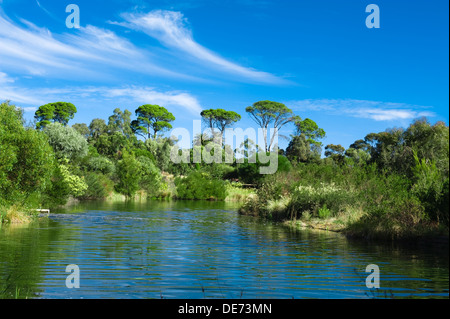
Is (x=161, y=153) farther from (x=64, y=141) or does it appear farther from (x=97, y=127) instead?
(x=64, y=141)

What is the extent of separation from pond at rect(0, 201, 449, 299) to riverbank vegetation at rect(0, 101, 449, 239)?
1.73m

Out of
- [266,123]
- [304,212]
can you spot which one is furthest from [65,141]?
[266,123]

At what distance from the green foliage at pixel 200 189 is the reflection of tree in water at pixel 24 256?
30.1m

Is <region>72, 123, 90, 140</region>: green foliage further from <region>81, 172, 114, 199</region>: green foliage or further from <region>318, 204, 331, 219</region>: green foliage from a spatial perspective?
<region>318, 204, 331, 219</region>: green foliage

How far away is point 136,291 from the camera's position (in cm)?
796

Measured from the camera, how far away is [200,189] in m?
49.9

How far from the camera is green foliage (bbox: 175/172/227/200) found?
50062 mm

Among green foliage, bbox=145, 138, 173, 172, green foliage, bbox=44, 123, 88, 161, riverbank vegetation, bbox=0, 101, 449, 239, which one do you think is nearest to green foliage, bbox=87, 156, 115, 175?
riverbank vegetation, bbox=0, 101, 449, 239

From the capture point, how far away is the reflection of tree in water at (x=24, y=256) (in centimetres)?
796

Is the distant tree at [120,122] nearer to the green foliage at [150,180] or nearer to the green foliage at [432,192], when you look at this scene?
the green foliage at [150,180]

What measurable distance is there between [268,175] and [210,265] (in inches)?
762

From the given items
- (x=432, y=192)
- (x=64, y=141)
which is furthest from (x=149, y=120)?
(x=432, y=192)

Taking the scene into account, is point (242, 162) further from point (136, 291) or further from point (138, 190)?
point (136, 291)

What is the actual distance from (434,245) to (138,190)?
40389 millimetres
